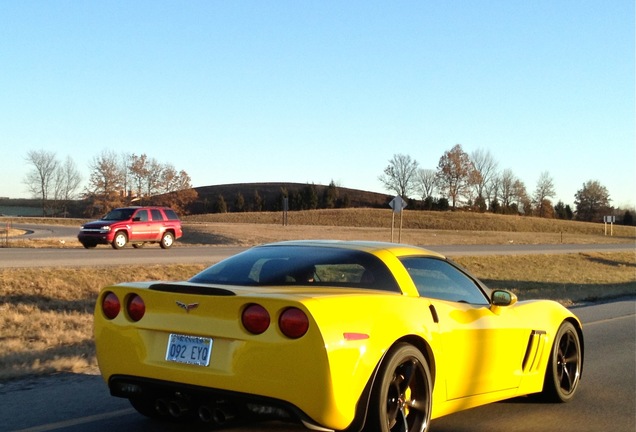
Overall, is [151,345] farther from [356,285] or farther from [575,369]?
[575,369]

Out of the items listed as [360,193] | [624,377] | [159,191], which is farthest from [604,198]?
[624,377]

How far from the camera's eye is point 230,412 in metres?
4.75

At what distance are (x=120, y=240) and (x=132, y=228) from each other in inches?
31.0

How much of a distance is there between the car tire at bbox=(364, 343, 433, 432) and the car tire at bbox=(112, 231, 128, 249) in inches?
1073

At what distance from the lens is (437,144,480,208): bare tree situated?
129625 mm

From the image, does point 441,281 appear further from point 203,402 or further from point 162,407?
point 162,407

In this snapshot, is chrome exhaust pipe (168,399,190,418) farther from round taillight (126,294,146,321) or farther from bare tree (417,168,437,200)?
bare tree (417,168,437,200)

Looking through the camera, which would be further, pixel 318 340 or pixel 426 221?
pixel 426 221

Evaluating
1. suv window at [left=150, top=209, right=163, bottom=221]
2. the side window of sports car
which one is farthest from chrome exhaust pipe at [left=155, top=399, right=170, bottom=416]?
suv window at [left=150, top=209, right=163, bottom=221]

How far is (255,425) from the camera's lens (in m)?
5.78

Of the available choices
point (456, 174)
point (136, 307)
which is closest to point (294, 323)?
point (136, 307)

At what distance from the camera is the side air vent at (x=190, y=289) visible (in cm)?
487

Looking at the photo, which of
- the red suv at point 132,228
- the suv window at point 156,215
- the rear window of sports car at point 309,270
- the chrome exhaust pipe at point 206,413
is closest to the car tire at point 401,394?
the rear window of sports car at point 309,270

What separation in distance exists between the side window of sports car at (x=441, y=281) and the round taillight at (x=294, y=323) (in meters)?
1.41
